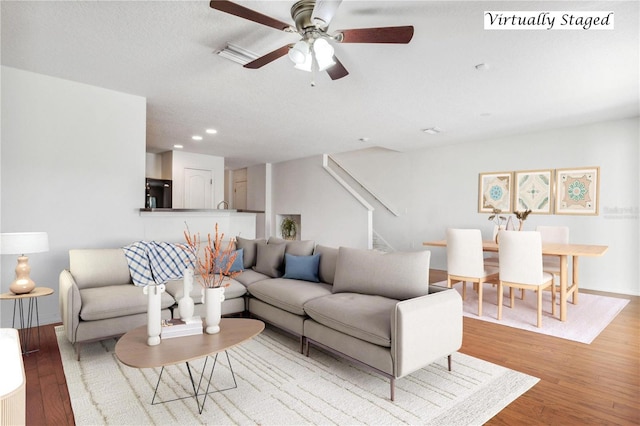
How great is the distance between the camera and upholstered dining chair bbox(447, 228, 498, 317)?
402 centimetres

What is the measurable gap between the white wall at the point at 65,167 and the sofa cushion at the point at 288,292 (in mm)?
1903

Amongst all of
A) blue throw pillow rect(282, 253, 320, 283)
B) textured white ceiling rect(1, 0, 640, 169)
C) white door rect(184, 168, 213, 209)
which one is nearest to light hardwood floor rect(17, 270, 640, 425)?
blue throw pillow rect(282, 253, 320, 283)

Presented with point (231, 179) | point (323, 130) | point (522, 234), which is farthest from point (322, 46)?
point (231, 179)

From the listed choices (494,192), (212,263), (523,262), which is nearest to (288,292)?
(212,263)

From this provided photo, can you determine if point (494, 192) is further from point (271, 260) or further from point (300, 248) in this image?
point (271, 260)

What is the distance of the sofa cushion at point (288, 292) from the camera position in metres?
Answer: 2.96

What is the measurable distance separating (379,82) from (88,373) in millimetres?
3659

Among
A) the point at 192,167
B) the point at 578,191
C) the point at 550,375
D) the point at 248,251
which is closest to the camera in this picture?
the point at 550,375

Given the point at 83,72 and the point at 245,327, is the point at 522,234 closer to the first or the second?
the point at 245,327

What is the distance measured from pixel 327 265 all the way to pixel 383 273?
0.82 m

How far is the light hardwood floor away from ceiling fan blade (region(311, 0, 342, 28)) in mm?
2540

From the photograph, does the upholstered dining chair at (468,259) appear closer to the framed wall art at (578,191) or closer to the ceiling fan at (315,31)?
the framed wall art at (578,191)

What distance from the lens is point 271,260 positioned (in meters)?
3.91

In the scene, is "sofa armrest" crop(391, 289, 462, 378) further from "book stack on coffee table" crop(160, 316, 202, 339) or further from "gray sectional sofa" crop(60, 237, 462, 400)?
"book stack on coffee table" crop(160, 316, 202, 339)
